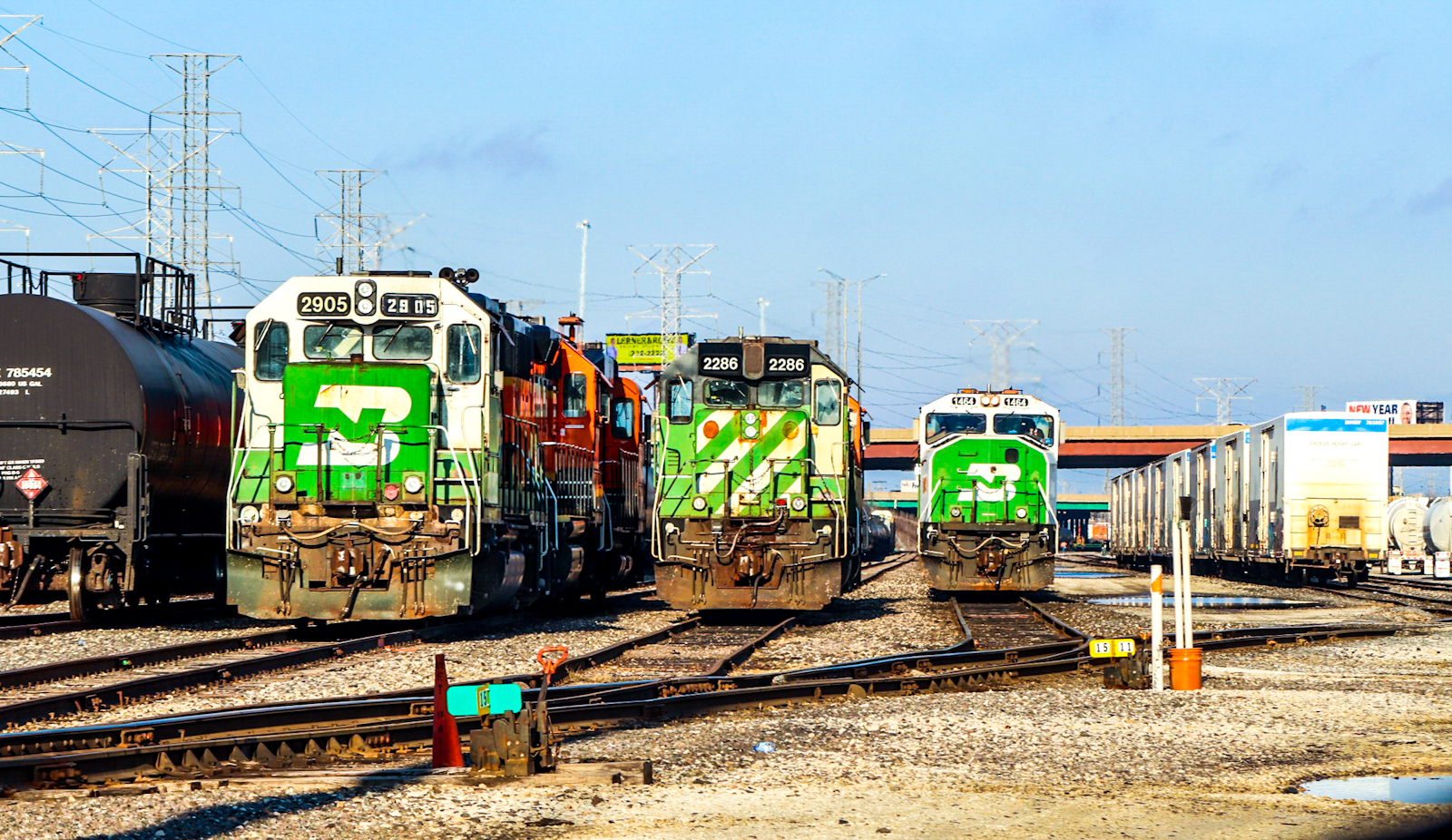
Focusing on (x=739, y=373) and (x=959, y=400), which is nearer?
(x=739, y=373)

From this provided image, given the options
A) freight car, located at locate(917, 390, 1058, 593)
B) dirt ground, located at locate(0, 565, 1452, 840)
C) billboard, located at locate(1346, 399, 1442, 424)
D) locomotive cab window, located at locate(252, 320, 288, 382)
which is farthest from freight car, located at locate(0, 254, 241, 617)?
billboard, located at locate(1346, 399, 1442, 424)

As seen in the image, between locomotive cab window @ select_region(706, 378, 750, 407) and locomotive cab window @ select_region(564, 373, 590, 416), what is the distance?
1793 millimetres

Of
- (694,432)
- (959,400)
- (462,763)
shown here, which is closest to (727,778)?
(462,763)

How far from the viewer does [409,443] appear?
15930mm

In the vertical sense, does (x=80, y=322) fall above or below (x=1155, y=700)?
above

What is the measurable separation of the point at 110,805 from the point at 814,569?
12546mm

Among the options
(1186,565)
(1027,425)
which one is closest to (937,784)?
(1186,565)

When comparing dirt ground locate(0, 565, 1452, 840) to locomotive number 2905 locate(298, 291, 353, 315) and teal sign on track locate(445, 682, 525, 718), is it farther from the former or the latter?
locomotive number 2905 locate(298, 291, 353, 315)

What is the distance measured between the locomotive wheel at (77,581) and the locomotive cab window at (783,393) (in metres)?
8.49

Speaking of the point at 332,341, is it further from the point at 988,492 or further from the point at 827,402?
the point at 988,492

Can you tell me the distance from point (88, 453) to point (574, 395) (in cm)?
624

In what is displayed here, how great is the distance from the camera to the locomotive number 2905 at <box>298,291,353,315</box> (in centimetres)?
1622

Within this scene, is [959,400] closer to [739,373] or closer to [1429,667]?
[739,373]

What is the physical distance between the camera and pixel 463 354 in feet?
53.4
